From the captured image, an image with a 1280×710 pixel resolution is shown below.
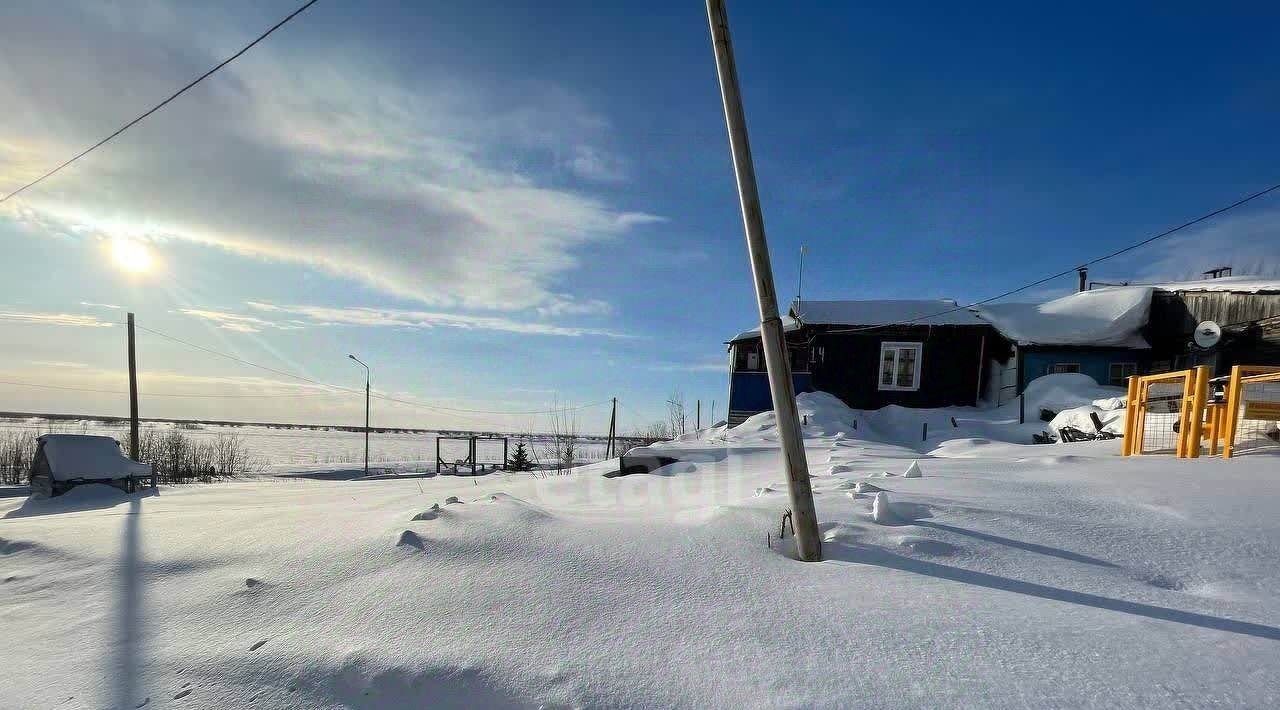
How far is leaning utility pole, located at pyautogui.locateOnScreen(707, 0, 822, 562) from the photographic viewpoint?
3119 mm

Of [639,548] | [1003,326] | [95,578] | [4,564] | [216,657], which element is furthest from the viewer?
[1003,326]

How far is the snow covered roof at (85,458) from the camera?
Result: 12461 millimetres

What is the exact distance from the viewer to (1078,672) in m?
1.97

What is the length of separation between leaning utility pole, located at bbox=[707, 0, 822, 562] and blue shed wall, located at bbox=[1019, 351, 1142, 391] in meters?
17.9

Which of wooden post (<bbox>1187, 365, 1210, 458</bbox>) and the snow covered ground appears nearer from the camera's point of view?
the snow covered ground

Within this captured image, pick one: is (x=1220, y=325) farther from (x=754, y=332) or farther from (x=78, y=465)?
(x=78, y=465)

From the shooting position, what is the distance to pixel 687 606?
2582mm

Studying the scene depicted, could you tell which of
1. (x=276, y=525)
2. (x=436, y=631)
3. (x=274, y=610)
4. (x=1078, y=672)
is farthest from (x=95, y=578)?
(x=1078, y=672)

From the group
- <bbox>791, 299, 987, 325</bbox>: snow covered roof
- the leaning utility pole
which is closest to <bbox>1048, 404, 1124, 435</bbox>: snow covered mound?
<bbox>791, 299, 987, 325</bbox>: snow covered roof

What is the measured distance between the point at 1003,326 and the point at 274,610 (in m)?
20.7

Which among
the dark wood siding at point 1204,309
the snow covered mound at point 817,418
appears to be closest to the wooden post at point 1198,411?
the snow covered mound at point 817,418

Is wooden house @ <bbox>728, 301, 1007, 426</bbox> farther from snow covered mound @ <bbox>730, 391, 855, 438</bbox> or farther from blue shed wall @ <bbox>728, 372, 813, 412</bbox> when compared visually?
snow covered mound @ <bbox>730, 391, 855, 438</bbox>

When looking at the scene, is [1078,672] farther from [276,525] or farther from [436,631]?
[276,525]

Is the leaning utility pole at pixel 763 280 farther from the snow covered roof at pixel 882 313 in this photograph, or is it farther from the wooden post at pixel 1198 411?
the snow covered roof at pixel 882 313
